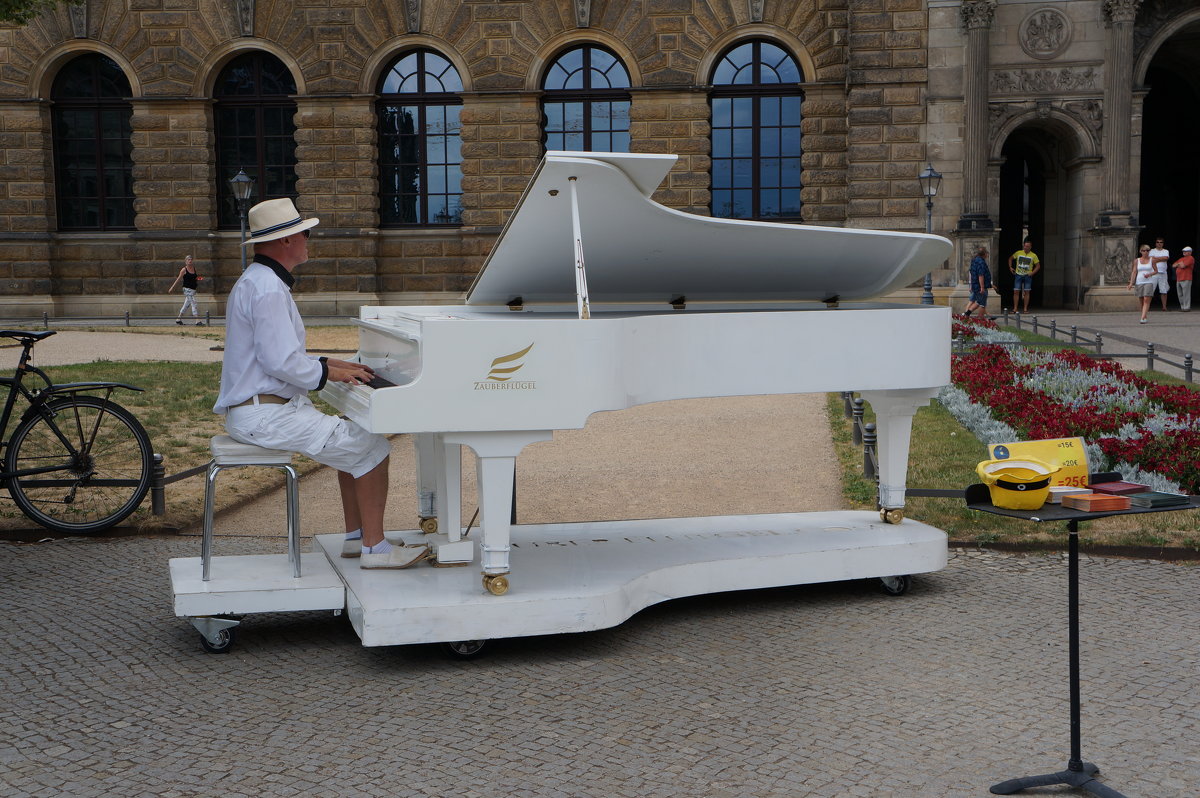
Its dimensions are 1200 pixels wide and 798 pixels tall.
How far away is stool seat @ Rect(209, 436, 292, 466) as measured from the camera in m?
5.07

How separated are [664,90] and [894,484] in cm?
2174

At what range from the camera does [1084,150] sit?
87.1ft

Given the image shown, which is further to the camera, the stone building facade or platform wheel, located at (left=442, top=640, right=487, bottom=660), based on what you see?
the stone building facade

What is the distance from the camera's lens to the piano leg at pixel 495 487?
490 cm

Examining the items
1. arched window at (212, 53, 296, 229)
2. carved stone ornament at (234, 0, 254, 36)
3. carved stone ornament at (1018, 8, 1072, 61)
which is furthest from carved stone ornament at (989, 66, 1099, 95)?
carved stone ornament at (234, 0, 254, 36)

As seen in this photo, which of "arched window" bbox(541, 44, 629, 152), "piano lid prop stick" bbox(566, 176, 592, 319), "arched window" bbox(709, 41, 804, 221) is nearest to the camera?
"piano lid prop stick" bbox(566, 176, 592, 319)

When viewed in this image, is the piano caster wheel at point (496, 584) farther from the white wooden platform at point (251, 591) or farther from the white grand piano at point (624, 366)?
the white wooden platform at point (251, 591)

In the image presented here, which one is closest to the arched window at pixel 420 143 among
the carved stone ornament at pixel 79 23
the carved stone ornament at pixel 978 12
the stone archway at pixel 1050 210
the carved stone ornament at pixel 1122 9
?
the carved stone ornament at pixel 79 23

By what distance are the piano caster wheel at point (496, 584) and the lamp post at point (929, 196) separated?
792 inches

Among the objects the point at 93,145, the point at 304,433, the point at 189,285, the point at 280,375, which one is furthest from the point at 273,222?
the point at 93,145

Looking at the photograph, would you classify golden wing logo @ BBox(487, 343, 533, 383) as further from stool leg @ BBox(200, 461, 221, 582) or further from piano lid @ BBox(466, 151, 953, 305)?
stool leg @ BBox(200, 461, 221, 582)

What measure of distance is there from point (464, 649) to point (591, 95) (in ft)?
77.7

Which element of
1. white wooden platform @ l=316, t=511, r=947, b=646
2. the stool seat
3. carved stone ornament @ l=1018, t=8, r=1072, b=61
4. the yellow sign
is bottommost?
white wooden platform @ l=316, t=511, r=947, b=646

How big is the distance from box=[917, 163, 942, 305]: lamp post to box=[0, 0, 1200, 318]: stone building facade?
0.38 metres
